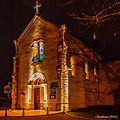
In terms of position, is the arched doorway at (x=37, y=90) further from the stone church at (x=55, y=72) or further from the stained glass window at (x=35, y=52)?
the stained glass window at (x=35, y=52)

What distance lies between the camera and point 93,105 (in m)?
36.0

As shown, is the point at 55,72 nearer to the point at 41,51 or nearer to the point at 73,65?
the point at 73,65

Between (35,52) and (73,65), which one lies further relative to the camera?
(35,52)

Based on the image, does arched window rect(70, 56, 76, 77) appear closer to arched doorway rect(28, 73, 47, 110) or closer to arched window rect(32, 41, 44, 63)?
arched doorway rect(28, 73, 47, 110)

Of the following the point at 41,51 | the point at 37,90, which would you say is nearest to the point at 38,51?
the point at 41,51

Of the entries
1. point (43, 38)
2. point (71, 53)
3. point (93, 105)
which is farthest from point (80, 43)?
point (93, 105)

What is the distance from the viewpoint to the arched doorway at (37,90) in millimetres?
36375

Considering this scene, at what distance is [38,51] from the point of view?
38.0 m

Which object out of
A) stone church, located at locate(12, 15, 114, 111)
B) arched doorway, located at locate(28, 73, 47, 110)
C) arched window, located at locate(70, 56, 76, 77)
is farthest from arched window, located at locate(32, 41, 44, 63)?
arched window, located at locate(70, 56, 76, 77)

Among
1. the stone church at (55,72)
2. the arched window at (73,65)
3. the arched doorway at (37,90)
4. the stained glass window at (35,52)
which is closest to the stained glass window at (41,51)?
the stone church at (55,72)

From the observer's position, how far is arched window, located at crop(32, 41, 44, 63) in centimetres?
3766

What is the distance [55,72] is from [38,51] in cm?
381

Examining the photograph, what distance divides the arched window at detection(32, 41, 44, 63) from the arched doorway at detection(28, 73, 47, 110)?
1806mm

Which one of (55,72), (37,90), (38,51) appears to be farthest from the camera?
(38,51)
